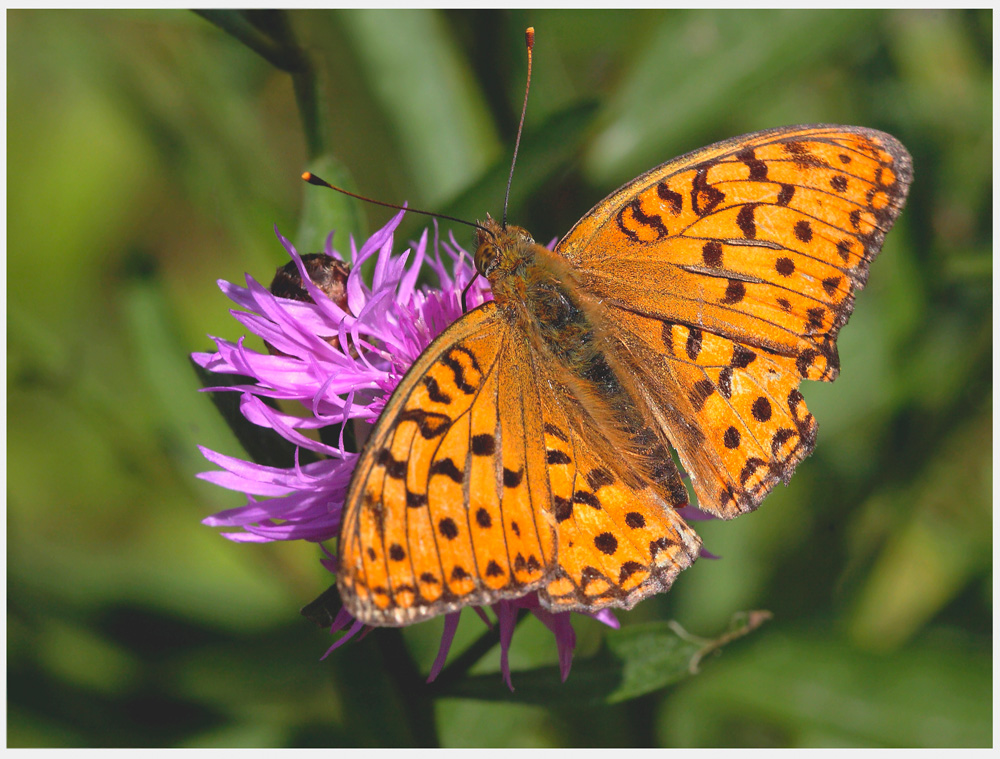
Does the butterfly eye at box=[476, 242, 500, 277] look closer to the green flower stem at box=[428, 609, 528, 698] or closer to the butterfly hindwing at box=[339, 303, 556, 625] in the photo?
the butterfly hindwing at box=[339, 303, 556, 625]

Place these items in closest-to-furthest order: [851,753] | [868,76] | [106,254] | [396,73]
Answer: [851,753] → [396,73] → [868,76] → [106,254]

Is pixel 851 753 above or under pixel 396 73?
under

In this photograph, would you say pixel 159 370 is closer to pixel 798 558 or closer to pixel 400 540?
pixel 400 540

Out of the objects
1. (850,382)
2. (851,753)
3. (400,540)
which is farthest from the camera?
(850,382)

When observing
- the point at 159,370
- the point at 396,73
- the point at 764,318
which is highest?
the point at 396,73

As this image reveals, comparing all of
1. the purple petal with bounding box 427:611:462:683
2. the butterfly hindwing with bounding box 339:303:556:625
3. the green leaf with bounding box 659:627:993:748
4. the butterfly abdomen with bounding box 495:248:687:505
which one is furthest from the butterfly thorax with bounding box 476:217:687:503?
the green leaf with bounding box 659:627:993:748

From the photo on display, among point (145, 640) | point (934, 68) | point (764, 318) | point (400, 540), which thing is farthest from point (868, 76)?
point (145, 640)

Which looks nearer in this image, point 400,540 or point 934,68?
point 400,540
